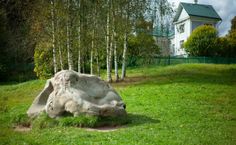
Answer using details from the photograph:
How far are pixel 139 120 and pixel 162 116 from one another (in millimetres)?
1158

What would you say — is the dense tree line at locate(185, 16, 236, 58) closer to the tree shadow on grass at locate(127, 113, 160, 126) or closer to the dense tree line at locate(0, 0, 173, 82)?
the dense tree line at locate(0, 0, 173, 82)

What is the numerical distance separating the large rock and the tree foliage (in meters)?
33.9

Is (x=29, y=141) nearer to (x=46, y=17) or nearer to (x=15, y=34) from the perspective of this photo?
(x=46, y=17)

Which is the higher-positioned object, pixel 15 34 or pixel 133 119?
pixel 15 34

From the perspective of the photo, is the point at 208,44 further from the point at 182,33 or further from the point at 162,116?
the point at 162,116

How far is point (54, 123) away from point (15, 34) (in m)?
31.0

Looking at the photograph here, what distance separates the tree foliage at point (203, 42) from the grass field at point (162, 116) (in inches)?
787

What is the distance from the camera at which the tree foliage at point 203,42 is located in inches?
1908

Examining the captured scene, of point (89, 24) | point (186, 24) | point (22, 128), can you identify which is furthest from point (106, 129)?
point (186, 24)

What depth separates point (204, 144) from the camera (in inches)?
435

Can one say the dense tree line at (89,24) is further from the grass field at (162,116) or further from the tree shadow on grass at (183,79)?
the grass field at (162,116)

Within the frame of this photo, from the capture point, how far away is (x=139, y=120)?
15016mm

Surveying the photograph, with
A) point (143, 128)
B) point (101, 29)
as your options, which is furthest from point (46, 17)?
point (143, 128)

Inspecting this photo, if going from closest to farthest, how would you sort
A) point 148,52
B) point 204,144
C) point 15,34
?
1. point 204,144
2. point 148,52
3. point 15,34
